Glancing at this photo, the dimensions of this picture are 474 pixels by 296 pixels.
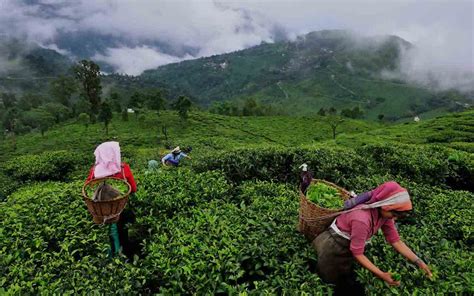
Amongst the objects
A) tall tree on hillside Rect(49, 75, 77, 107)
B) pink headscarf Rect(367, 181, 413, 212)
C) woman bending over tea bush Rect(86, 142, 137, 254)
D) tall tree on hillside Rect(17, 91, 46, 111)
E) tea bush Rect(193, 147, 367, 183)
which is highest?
tall tree on hillside Rect(49, 75, 77, 107)

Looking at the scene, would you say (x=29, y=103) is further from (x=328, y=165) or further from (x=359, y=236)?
(x=359, y=236)

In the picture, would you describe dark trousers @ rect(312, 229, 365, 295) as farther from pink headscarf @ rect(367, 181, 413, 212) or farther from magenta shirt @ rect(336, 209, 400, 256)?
pink headscarf @ rect(367, 181, 413, 212)

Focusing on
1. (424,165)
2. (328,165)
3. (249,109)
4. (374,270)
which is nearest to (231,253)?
(374,270)

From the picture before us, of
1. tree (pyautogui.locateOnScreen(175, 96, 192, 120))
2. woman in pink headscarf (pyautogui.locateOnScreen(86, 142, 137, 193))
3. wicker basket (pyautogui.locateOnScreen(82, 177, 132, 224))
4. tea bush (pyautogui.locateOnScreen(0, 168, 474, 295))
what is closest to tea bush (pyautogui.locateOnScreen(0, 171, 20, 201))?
tea bush (pyautogui.locateOnScreen(0, 168, 474, 295))

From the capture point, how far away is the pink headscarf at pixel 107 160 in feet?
21.3

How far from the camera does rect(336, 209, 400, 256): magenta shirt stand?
4.77 metres

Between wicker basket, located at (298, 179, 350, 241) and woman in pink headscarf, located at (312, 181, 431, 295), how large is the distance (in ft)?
0.58

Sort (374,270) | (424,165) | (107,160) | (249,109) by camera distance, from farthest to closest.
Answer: (249,109), (424,165), (107,160), (374,270)

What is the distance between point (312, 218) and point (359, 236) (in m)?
0.99

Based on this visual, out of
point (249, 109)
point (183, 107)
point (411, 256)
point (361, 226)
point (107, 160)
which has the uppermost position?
point (107, 160)

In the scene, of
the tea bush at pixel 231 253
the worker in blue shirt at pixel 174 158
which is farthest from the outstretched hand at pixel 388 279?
the worker in blue shirt at pixel 174 158

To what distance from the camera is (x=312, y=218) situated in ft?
18.6

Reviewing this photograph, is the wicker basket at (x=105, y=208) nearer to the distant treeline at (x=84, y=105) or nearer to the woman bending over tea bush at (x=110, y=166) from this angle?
the woman bending over tea bush at (x=110, y=166)

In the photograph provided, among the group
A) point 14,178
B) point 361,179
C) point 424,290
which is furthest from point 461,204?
point 14,178
